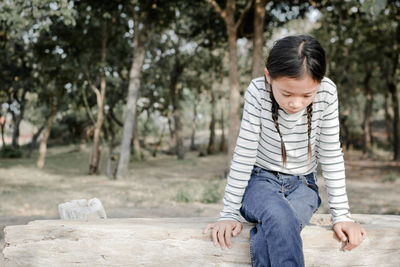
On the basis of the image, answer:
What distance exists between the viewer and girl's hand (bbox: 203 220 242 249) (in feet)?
7.25

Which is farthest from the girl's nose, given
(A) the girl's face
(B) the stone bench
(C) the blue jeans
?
(B) the stone bench

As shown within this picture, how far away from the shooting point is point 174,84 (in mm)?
18453

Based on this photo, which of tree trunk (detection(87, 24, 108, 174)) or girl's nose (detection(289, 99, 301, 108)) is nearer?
A: girl's nose (detection(289, 99, 301, 108))

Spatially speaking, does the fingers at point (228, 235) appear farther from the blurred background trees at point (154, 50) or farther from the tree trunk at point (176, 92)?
the tree trunk at point (176, 92)

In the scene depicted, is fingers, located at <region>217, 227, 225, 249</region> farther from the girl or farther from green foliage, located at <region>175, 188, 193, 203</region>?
green foliage, located at <region>175, 188, 193, 203</region>

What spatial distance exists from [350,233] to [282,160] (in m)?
0.57

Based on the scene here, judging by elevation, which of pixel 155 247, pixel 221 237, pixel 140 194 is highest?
pixel 221 237

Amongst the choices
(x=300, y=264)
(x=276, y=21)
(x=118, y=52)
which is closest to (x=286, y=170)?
(x=300, y=264)

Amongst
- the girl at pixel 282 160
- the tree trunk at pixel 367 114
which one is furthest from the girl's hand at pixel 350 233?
the tree trunk at pixel 367 114

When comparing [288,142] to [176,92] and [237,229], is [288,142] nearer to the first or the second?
[237,229]

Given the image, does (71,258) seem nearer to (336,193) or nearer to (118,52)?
(336,193)

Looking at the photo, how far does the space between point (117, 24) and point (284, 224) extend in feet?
38.2

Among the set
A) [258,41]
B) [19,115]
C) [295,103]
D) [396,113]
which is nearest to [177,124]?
[19,115]

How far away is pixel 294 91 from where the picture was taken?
6.67 feet
